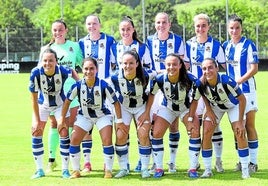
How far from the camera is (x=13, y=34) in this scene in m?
54.7

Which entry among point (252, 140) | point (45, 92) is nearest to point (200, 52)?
point (252, 140)

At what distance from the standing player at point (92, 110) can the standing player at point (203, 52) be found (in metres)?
1.23

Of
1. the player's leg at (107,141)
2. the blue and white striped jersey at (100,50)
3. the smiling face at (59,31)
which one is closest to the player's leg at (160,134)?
the player's leg at (107,141)

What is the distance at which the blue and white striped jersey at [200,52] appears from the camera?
8.76m

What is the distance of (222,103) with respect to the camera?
27.5 feet

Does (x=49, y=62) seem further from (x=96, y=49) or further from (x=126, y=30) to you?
(x=126, y=30)

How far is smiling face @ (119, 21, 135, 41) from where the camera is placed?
28.7ft

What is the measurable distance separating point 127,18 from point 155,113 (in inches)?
54.7

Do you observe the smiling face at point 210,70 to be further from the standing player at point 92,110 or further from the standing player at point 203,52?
the standing player at point 92,110

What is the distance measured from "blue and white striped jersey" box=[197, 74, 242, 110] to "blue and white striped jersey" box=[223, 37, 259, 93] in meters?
0.55

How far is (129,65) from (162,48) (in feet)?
2.98

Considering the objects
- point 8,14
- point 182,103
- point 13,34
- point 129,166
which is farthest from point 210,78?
point 8,14

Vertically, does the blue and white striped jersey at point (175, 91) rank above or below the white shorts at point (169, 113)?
above

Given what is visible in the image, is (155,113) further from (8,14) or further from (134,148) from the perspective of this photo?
(8,14)
